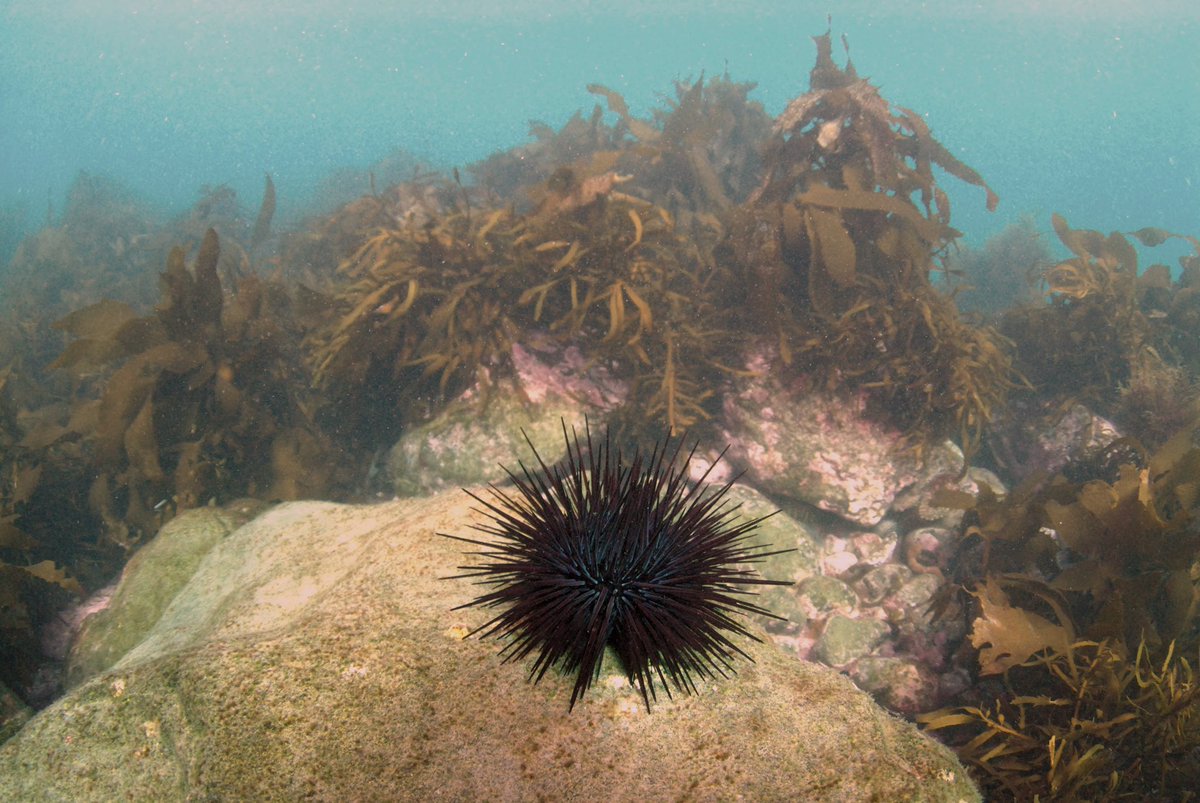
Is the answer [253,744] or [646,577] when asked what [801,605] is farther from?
[253,744]

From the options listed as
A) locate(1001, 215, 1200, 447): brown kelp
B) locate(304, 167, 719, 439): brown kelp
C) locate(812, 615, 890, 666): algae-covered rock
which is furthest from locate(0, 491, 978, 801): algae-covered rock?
locate(1001, 215, 1200, 447): brown kelp

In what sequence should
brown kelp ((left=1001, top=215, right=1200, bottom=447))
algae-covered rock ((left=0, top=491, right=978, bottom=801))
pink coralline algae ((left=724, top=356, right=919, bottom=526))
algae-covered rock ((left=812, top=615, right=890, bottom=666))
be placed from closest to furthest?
1. algae-covered rock ((left=0, top=491, right=978, bottom=801))
2. algae-covered rock ((left=812, top=615, right=890, bottom=666))
3. pink coralline algae ((left=724, top=356, right=919, bottom=526))
4. brown kelp ((left=1001, top=215, right=1200, bottom=447))

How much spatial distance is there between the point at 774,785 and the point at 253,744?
153 centimetres

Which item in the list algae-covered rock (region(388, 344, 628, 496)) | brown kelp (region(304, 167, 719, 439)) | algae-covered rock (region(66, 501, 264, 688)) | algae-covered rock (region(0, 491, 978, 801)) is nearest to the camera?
algae-covered rock (region(0, 491, 978, 801))

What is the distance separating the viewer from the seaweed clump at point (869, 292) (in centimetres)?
507

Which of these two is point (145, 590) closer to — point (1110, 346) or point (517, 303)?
point (517, 303)

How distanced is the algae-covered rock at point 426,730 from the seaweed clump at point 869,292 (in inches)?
145

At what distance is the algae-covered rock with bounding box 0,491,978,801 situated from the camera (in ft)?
5.25

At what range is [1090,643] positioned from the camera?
2879mm

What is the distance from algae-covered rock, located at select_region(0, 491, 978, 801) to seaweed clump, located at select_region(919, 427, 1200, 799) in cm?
144

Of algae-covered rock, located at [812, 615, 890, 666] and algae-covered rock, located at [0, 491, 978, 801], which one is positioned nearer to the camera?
algae-covered rock, located at [0, 491, 978, 801]

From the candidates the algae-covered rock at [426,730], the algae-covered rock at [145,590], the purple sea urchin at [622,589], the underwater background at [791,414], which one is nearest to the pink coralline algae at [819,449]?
the underwater background at [791,414]

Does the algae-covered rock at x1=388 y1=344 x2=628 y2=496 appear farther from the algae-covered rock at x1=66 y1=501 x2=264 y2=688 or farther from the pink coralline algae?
the algae-covered rock at x1=66 y1=501 x2=264 y2=688

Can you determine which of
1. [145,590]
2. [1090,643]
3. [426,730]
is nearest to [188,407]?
[145,590]
